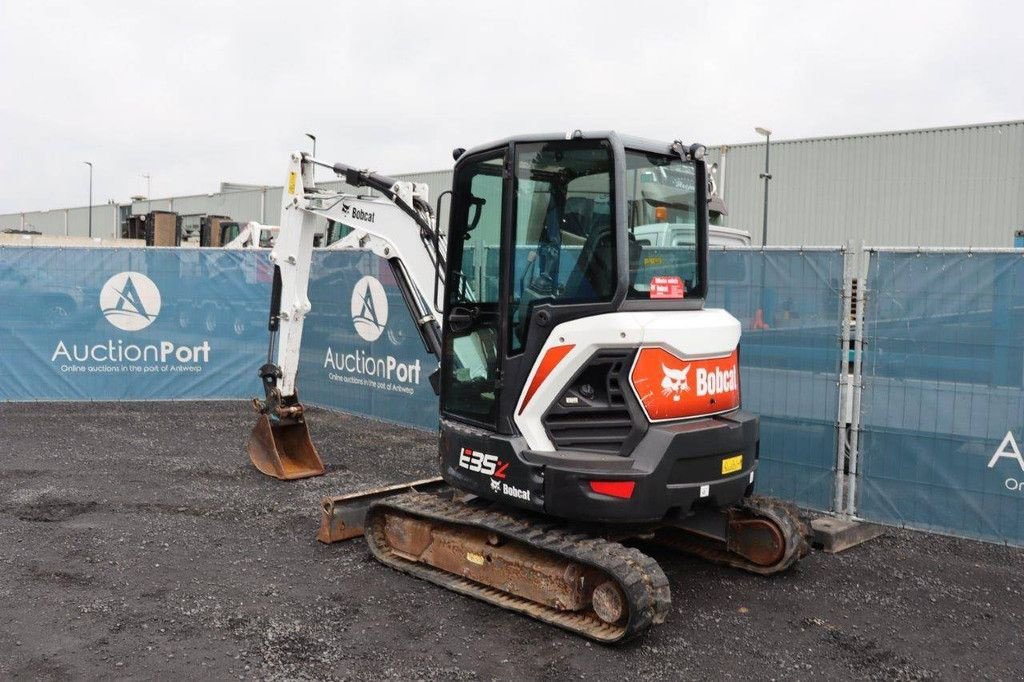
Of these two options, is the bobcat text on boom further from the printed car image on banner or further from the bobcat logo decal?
the bobcat logo decal

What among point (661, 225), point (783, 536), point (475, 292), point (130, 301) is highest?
point (661, 225)

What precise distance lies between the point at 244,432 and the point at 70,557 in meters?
4.81

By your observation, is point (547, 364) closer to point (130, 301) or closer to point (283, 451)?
point (283, 451)

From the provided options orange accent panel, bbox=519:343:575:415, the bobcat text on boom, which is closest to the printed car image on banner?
the bobcat text on boom

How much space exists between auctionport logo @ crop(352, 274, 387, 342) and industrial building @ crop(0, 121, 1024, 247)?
16.1 metres

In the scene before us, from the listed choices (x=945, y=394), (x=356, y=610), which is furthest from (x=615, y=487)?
(x=945, y=394)

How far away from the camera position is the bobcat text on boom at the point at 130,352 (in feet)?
42.3

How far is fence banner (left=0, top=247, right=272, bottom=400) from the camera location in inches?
504

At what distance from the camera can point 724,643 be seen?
5156 mm

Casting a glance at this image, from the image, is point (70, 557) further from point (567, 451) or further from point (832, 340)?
point (832, 340)

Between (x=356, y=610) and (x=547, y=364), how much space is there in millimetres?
1943

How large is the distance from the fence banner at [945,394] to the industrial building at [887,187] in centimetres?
1746

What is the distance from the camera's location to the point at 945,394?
23.3ft

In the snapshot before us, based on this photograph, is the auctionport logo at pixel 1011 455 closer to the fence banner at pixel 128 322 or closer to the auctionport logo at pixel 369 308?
the auctionport logo at pixel 369 308
